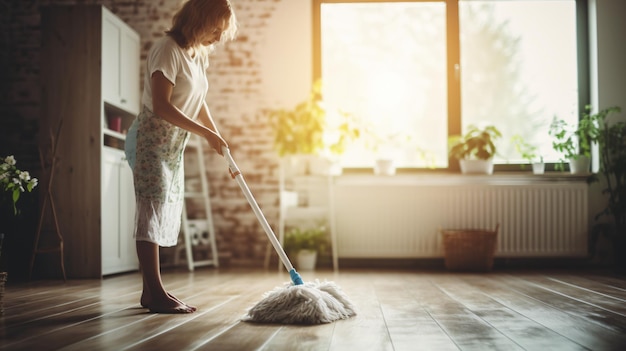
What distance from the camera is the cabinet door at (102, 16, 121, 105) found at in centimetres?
419

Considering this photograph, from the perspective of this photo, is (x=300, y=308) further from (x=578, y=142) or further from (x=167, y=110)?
(x=578, y=142)

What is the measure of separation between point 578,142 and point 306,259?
2.35 meters

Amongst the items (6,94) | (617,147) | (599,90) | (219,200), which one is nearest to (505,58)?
(599,90)

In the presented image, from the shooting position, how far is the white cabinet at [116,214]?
13.5 feet

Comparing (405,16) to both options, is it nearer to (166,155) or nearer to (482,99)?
(482,99)

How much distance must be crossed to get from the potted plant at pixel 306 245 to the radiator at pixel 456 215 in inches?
8.9

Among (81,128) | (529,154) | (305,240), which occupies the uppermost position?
(81,128)

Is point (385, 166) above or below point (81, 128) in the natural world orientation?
below

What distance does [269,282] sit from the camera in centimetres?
369

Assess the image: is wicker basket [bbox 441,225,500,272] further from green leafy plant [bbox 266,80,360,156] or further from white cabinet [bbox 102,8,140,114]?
white cabinet [bbox 102,8,140,114]

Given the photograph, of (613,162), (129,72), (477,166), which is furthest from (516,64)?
(129,72)

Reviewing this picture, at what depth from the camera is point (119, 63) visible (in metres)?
4.48

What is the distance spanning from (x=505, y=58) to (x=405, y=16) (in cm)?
89

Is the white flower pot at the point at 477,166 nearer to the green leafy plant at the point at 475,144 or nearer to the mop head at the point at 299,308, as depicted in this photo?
the green leafy plant at the point at 475,144
